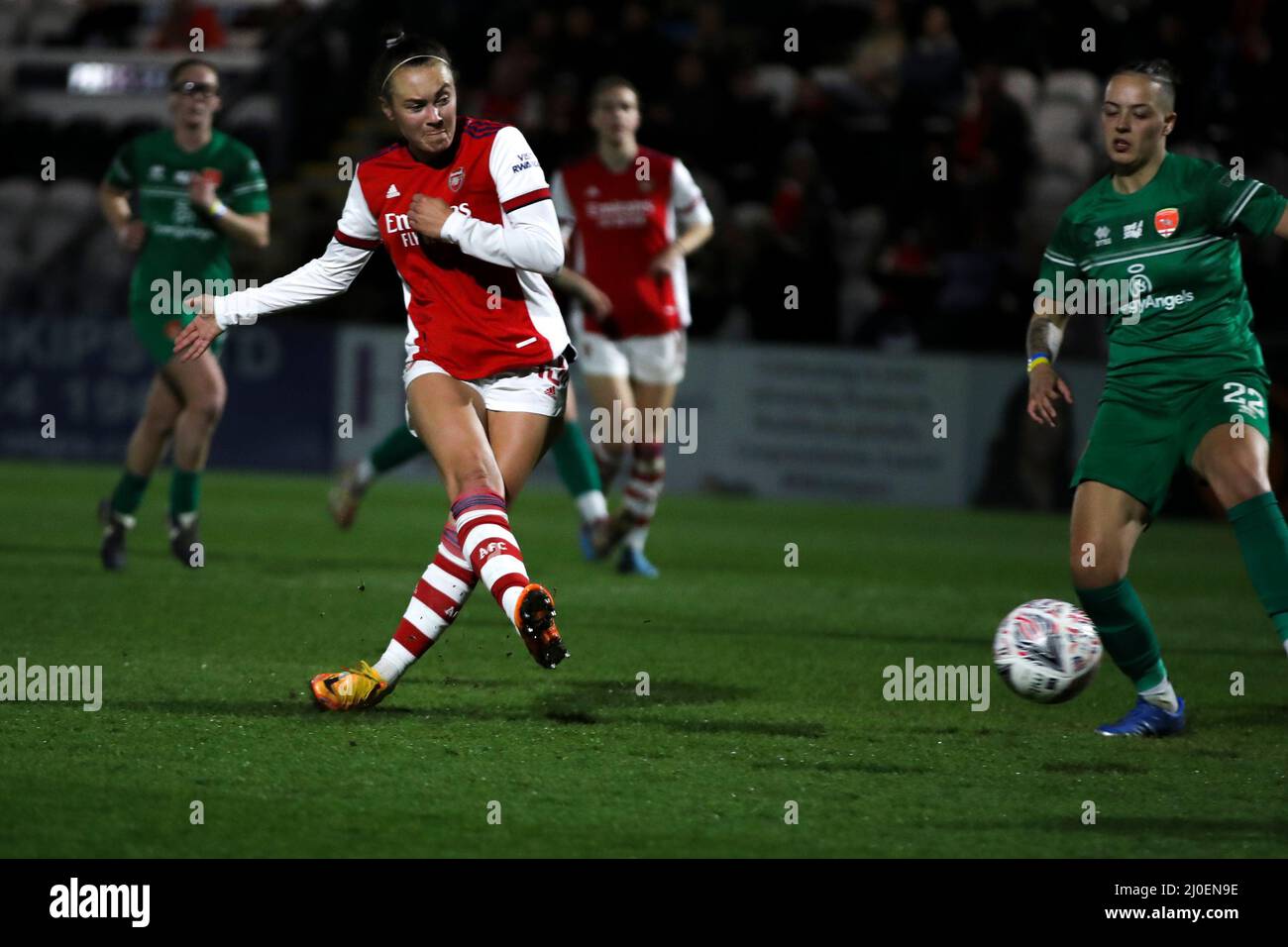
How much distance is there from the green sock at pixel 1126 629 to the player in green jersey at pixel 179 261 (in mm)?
5523

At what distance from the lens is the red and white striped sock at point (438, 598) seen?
6.11 metres

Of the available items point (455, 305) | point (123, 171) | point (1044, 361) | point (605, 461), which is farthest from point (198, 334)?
point (605, 461)

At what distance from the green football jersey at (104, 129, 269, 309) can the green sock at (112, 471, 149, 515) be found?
994 mm

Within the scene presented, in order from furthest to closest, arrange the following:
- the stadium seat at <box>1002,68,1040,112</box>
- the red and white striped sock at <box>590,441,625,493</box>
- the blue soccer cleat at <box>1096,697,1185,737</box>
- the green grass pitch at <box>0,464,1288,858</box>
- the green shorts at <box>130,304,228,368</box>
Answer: the stadium seat at <box>1002,68,1040,112</box>, the red and white striped sock at <box>590,441,625,493</box>, the green shorts at <box>130,304,228,368</box>, the blue soccer cleat at <box>1096,697,1185,737</box>, the green grass pitch at <box>0,464,1288,858</box>

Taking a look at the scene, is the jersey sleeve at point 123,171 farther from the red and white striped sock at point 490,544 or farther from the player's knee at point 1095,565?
the player's knee at point 1095,565

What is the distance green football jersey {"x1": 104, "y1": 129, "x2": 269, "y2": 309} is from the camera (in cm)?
1020

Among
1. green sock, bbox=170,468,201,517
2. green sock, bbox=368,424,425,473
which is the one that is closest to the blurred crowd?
green sock, bbox=368,424,425,473

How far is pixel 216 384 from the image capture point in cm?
1008

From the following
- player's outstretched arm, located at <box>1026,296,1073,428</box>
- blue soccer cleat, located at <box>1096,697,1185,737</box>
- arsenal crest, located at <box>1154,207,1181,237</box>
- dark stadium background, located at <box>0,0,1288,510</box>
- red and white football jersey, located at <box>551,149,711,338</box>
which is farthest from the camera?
dark stadium background, located at <box>0,0,1288,510</box>

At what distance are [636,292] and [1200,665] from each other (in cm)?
421

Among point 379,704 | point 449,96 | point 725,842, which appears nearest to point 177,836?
point 725,842

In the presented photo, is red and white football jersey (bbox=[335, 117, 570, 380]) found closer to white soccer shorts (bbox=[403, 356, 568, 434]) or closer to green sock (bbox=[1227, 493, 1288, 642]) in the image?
white soccer shorts (bbox=[403, 356, 568, 434])

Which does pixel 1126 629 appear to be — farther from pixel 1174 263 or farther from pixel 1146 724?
pixel 1174 263
